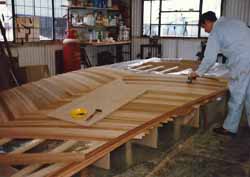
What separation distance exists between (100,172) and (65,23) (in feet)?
15.6

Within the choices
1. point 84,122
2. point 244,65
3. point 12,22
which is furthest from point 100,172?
point 12,22

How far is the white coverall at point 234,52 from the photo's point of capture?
3.17 m

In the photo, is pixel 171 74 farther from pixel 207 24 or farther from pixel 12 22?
pixel 12 22

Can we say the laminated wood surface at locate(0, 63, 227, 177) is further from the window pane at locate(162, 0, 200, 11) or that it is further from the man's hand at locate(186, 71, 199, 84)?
the window pane at locate(162, 0, 200, 11)

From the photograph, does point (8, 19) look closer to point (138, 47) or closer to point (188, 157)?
point (138, 47)

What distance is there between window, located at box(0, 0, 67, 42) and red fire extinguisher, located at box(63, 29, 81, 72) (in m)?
0.47

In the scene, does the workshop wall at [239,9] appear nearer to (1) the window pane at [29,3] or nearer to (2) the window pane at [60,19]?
(2) the window pane at [60,19]

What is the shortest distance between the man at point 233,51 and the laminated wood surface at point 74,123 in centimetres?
17

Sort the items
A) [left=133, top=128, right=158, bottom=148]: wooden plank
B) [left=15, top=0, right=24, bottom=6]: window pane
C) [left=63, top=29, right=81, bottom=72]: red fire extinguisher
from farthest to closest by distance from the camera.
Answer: [left=63, top=29, right=81, bottom=72]: red fire extinguisher, [left=15, top=0, right=24, bottom=6]: window pane, [left=133, top=128, right=158, bottom=148]: wooden plank

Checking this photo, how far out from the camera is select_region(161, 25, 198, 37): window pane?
7.64 metres

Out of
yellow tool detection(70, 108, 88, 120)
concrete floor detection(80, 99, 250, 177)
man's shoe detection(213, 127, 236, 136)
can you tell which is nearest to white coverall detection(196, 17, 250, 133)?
man's shoe detection(213, 127, 236, 136)

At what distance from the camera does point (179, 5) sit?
7.79 m

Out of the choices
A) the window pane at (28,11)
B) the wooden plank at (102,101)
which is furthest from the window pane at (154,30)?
the wooden plank at (102,101)

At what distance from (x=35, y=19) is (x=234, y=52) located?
13.5ft
